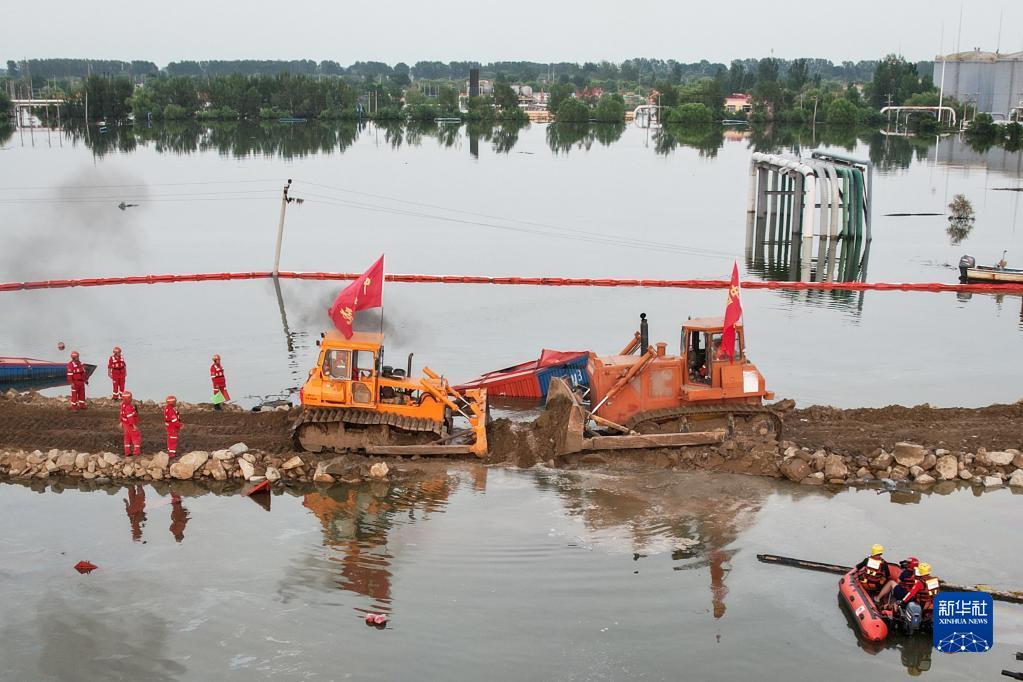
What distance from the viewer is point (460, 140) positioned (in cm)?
16012

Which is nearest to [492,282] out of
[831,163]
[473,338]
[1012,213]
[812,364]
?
[473,338]

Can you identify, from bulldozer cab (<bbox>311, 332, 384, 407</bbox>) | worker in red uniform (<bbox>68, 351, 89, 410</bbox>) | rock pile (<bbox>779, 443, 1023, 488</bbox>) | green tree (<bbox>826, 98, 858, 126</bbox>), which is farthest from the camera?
green tree (<bbox>826, 98, 858, 126</bbox>)

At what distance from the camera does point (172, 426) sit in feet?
82.8

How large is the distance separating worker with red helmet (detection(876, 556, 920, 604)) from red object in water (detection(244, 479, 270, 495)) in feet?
40.9

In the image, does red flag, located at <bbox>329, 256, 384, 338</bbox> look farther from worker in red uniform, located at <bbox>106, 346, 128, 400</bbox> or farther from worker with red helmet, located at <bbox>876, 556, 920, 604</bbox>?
worker with red helmet, located at <bbox>876, 556, 920, 604</bbox>

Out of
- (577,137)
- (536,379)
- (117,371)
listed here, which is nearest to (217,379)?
(117,371)

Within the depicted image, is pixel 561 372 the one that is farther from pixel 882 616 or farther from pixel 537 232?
pixel 537 232

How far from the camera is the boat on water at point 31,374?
33.5m

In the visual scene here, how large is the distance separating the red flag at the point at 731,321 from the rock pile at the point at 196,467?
25.3ft

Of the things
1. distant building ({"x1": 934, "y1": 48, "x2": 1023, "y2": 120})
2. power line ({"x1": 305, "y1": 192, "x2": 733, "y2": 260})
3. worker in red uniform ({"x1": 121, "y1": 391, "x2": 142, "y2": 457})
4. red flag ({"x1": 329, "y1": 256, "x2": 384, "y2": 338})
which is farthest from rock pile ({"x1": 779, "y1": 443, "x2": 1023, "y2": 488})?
distant building ({"x1": 934, "y1": 48, "x2": 1023, "y2": 120})

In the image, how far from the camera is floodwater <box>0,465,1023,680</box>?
18.1m

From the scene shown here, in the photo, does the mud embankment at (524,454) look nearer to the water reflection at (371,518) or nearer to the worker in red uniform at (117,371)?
the water reflection at (371,518)

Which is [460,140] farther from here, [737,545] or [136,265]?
[737,545]

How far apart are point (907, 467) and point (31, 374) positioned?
77.5 feet
